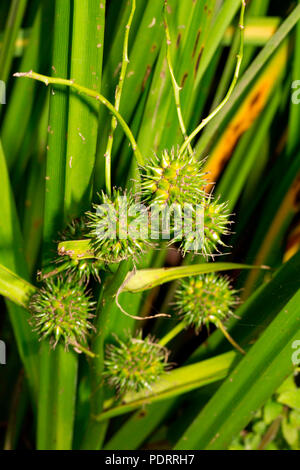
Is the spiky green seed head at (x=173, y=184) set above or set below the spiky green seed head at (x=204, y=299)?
above

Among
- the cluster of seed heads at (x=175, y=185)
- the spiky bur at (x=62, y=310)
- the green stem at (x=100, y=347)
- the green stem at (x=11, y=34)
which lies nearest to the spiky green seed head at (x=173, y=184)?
the cluster of seed heads at (x=175, y=185)

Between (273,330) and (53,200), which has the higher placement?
(53,200)

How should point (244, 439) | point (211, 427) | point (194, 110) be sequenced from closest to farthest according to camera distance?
point (211, 427), point (194, 110), point (244, 439)

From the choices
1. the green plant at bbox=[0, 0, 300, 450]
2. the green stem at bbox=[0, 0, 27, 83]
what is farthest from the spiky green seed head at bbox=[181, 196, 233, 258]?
the green stem at bbox=[0, 0, 27, 83]

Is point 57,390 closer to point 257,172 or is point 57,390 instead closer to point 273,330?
point 273,330

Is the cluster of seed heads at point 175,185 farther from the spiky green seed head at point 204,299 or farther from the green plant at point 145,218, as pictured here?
the spiky green seed head at point 204,299

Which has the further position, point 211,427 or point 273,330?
point 211,427

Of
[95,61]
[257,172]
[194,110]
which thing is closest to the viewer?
[95,61]
